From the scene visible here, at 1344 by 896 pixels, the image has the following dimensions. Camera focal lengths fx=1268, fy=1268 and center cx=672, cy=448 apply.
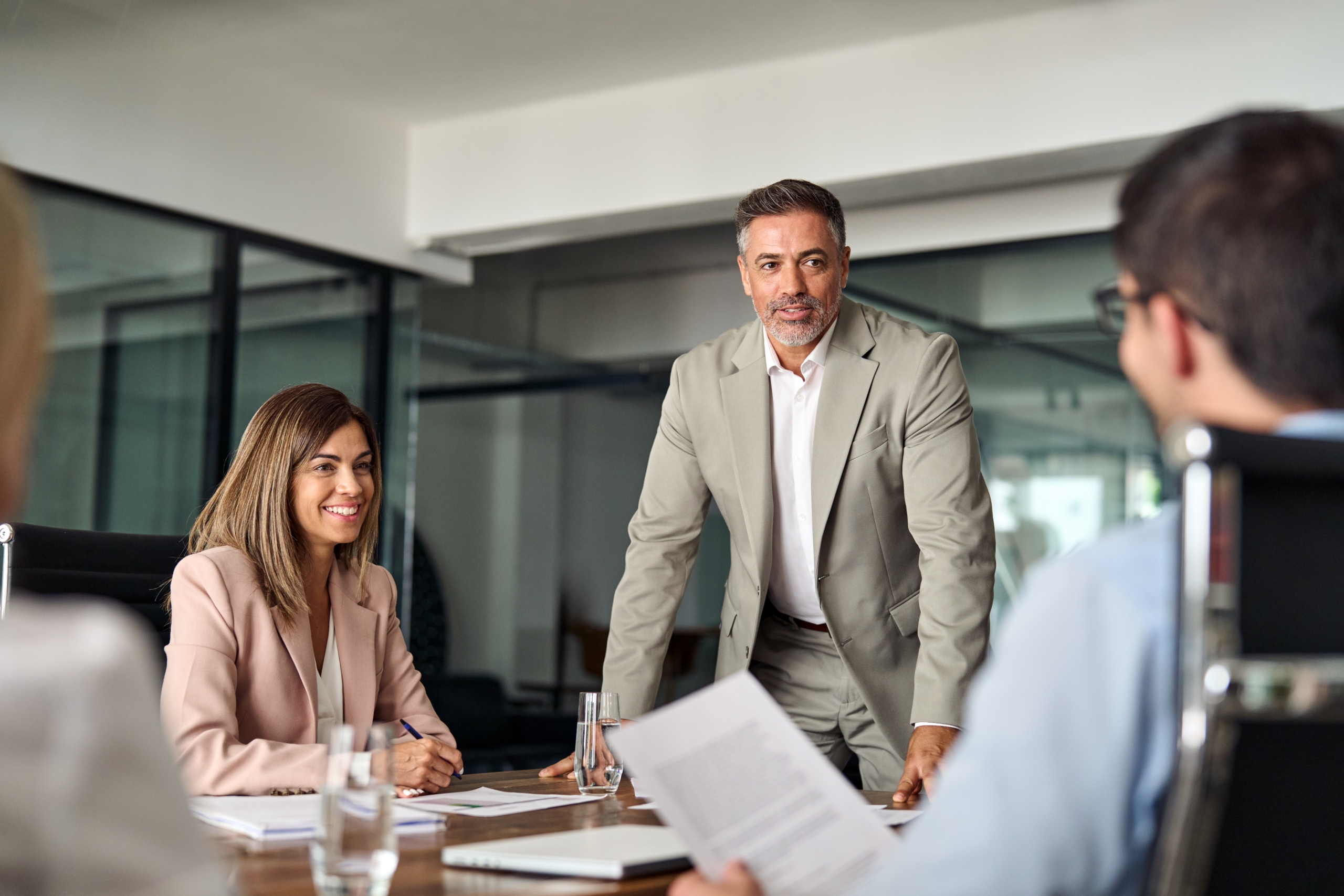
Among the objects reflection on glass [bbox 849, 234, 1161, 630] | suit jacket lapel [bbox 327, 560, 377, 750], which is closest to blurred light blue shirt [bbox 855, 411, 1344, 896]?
suit jacket lapel [bbox 327, 560, 377, 750]

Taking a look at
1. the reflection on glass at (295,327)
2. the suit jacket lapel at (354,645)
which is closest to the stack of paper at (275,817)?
the suit jacket lapel at (354,645)

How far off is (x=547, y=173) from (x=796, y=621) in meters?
3.23

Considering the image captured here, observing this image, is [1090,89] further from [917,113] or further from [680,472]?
[680,472]

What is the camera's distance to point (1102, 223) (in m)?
4.71

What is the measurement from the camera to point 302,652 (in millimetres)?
2146

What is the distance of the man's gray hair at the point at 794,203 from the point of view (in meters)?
2.54

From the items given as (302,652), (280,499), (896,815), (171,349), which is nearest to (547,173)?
(171,349)

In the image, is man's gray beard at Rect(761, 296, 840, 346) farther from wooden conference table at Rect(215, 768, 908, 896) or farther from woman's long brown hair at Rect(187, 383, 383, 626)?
wooden conference table at Rect(215, 768, 908, 896)

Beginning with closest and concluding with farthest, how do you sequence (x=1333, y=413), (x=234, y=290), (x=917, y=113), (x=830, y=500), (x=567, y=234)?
(x=1333, y=413) < (x=830, y=500) < (x=917, y=113) < (x=234, y=290) < (x=567, y=234)

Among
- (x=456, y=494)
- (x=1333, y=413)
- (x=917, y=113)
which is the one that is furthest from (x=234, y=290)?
(x=1333, y=413)

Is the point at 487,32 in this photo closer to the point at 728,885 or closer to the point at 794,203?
the point at 794,203

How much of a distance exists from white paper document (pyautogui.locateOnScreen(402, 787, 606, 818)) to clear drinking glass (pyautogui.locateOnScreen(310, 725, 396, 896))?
58 cm

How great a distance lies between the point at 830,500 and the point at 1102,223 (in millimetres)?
2745

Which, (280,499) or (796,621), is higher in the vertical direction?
(280,499)
